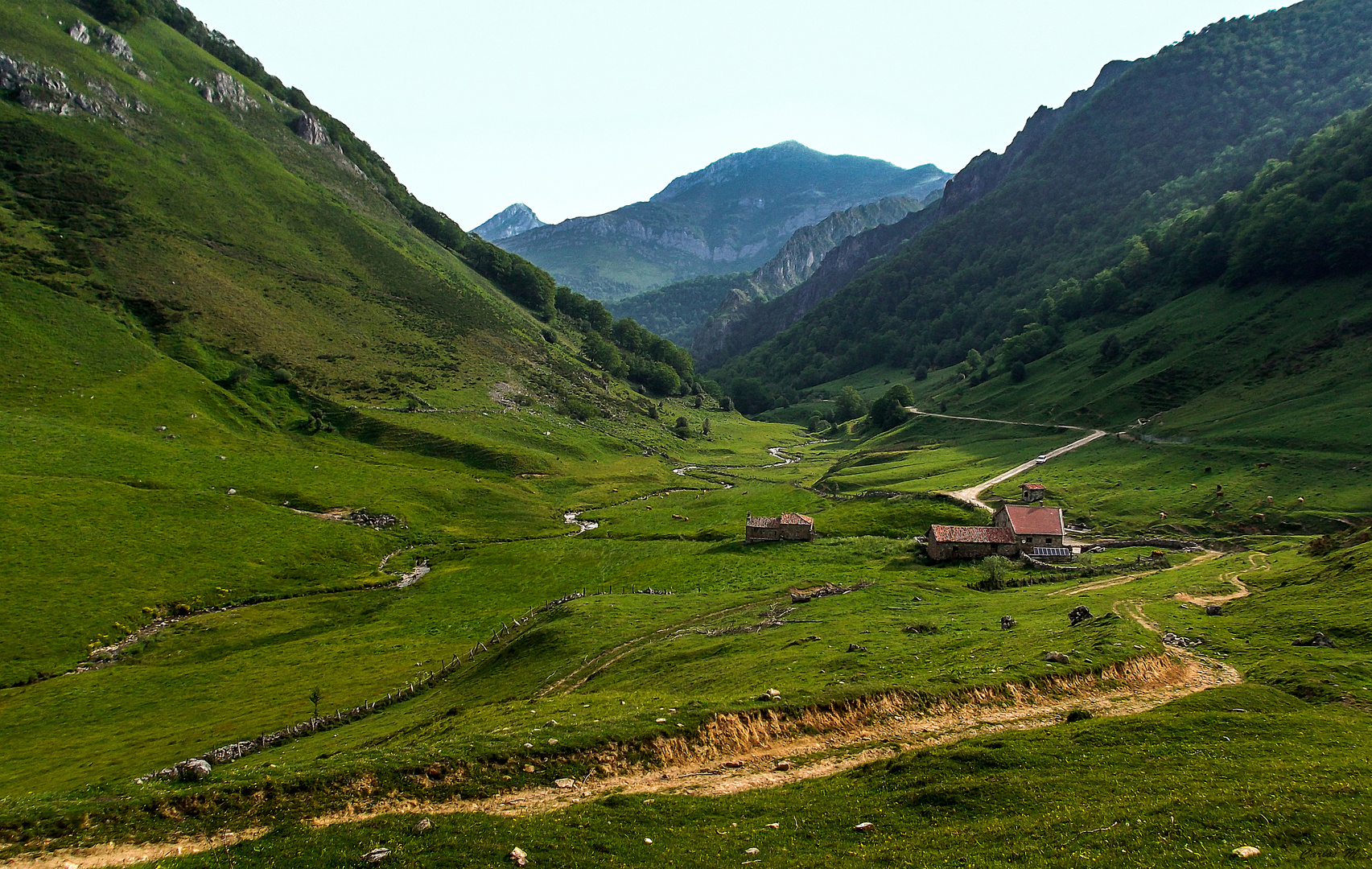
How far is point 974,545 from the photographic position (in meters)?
71.2

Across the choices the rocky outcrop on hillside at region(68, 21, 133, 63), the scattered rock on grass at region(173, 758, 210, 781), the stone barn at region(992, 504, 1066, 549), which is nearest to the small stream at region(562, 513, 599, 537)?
the stone barn at region(992, 504, 1066, 549)

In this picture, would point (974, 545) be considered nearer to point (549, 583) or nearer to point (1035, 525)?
point (1035, 525)

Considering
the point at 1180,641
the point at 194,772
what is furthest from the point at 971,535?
the point at 194,772

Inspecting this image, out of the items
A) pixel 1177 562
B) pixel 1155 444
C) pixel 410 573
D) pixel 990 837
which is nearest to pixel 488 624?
pixel 410 573

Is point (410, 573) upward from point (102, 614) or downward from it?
downward

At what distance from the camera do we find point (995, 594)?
58.8 m

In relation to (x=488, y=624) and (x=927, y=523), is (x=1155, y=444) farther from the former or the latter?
(x=488, y=624)

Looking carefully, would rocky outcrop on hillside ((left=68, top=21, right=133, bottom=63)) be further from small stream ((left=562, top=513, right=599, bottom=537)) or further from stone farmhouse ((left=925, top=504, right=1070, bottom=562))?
stone farmhouse ((left=925, top=504, right=1070, bottom=562))

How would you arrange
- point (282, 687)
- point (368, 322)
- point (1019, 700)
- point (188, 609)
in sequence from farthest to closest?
point (368, 322) → point (188, 609) → point (282, 687) → point (1019, 700)

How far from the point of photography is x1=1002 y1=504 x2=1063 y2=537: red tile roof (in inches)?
2835

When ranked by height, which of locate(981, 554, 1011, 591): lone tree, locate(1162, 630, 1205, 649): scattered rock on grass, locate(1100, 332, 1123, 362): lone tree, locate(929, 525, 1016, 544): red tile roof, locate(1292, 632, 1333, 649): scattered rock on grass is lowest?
locate(981, 554, 1011, 591): lone tree

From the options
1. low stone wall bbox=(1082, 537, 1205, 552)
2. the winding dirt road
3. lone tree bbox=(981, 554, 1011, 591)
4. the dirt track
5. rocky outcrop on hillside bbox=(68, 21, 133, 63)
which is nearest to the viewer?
the dirt track

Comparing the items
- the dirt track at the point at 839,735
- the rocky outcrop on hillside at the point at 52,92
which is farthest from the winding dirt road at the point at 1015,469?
the rocky outcrop on hillside at the point at 52,92

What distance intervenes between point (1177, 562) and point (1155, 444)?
55.5m
